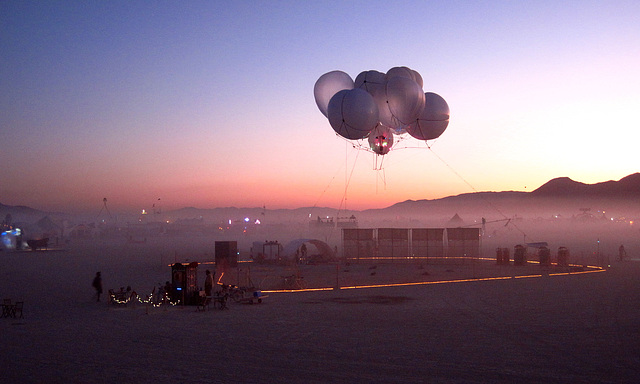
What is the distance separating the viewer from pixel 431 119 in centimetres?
1841

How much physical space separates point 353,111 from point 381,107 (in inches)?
86.1

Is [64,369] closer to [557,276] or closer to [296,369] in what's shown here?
[296,369]

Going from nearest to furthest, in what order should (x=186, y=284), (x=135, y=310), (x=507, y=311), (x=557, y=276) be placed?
(x=507, y=311), (x=135, y=310), (x=186, y=284), (x=557, y=276)

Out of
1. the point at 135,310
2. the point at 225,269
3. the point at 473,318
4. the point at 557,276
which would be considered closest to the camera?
the point at 473,318

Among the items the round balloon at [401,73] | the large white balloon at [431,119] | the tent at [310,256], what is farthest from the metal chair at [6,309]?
A: the tent at [310,256]

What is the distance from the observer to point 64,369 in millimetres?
8617

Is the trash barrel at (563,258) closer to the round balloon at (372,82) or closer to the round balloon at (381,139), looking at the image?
the round balloon at (381,139)

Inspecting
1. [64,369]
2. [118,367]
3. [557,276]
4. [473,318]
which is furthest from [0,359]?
[557,276]

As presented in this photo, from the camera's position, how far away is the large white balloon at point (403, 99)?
17.1 meters

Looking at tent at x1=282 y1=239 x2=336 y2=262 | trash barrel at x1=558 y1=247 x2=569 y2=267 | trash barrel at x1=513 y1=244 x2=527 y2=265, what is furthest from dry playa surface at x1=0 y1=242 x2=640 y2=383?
tent at x1=282 y1=239 x2=336 y2=262

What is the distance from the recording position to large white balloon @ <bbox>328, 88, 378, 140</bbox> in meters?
17.0

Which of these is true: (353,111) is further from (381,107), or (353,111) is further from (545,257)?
(545,257)

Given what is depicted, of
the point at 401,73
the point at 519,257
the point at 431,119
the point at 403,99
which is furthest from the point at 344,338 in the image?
the point at 519,257

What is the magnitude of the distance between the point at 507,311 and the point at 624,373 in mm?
6198
